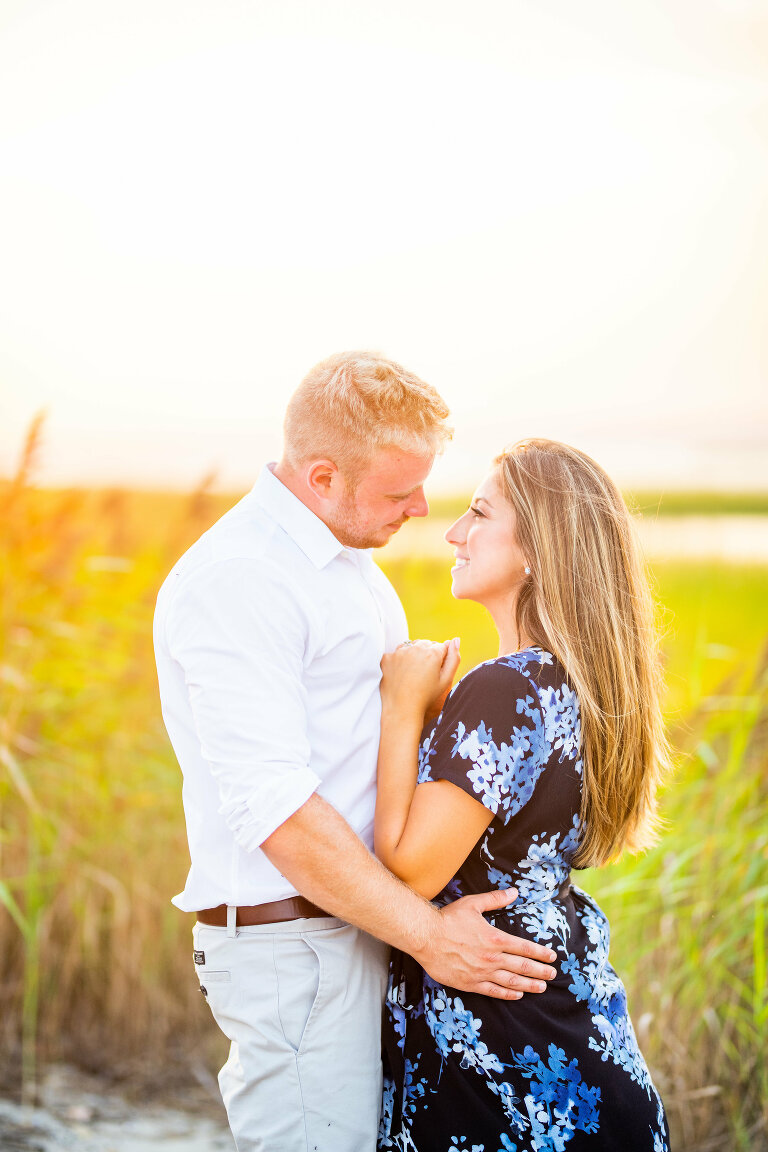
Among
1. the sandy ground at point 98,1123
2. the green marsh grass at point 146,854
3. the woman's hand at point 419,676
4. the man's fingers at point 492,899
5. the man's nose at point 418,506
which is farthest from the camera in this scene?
the sandy ground at point 98,1123

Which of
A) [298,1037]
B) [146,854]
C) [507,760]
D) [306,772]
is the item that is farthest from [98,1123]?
[507,760]

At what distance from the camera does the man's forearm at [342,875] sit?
162cm

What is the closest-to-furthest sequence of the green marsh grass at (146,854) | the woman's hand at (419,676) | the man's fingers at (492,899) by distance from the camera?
the man's fingers at (492,899)
the woman's hand at (419,676)
the green marsh grass at (146,854)

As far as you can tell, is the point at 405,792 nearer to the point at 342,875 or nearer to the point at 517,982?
the point at 342,875

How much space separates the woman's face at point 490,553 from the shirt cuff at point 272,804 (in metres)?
0.47

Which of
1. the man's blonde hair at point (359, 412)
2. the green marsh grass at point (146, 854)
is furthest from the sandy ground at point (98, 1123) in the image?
the man's blonde hair at point (359, 412)

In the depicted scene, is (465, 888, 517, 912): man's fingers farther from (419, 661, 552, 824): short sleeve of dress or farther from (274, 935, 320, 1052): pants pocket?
(274, 935, 320, 1052): pants pocket

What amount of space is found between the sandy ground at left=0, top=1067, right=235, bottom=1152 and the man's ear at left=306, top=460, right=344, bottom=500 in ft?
7.63

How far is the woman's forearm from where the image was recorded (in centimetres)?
170

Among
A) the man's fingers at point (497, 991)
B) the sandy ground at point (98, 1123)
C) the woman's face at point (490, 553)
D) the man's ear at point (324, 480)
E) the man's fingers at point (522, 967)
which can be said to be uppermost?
the man's ear at point (324, 480)

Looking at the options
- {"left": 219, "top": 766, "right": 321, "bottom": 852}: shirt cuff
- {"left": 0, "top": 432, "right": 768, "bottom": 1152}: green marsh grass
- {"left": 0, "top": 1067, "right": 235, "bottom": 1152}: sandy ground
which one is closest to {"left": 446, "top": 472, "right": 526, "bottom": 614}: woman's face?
{"left": 219, "top": 766, "right": 321, "bottom": 852}: shirt cuff

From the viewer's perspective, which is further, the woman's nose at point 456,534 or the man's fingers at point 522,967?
the woman's nose at point 456,534

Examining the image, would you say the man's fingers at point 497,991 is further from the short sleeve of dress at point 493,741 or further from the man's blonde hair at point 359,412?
the man's blonde hair at point 359,412

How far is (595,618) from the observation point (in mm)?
1763
